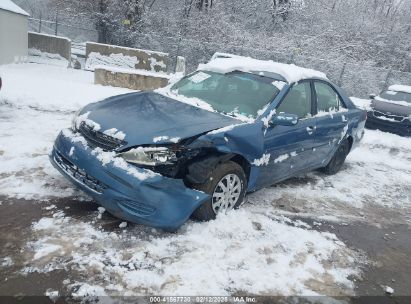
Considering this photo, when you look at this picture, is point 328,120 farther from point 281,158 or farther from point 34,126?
point 34,126

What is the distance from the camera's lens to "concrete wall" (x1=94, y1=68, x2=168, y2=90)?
38.1 feet

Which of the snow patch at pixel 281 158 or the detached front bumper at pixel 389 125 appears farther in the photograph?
the detached front bumper at pixel 389 125

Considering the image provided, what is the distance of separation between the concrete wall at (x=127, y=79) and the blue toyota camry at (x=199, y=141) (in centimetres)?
653

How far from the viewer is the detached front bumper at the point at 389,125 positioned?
11586 millimetres

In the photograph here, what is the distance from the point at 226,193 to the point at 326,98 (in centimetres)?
256

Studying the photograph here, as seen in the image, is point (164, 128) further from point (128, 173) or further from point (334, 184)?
point (334, 184)

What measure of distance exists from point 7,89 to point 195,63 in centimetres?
1228

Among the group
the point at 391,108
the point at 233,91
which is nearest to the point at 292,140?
the point at 233,91

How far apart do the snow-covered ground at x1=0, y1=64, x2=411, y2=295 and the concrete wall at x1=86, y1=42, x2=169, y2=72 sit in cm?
900

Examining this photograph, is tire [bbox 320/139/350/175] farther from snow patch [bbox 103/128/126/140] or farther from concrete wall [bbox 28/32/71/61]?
concrete wall [bbox 28/32/71/61]

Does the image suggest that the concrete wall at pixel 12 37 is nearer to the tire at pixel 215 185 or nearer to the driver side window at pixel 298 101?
the driver side window at pixel 298 101

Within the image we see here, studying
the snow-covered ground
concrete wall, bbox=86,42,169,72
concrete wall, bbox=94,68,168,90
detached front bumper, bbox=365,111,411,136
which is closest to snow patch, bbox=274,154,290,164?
the snow-covered ground

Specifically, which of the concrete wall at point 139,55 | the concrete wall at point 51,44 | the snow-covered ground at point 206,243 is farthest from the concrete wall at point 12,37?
the snow-covered ground at point 206,243

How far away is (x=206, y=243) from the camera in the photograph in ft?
12.2
